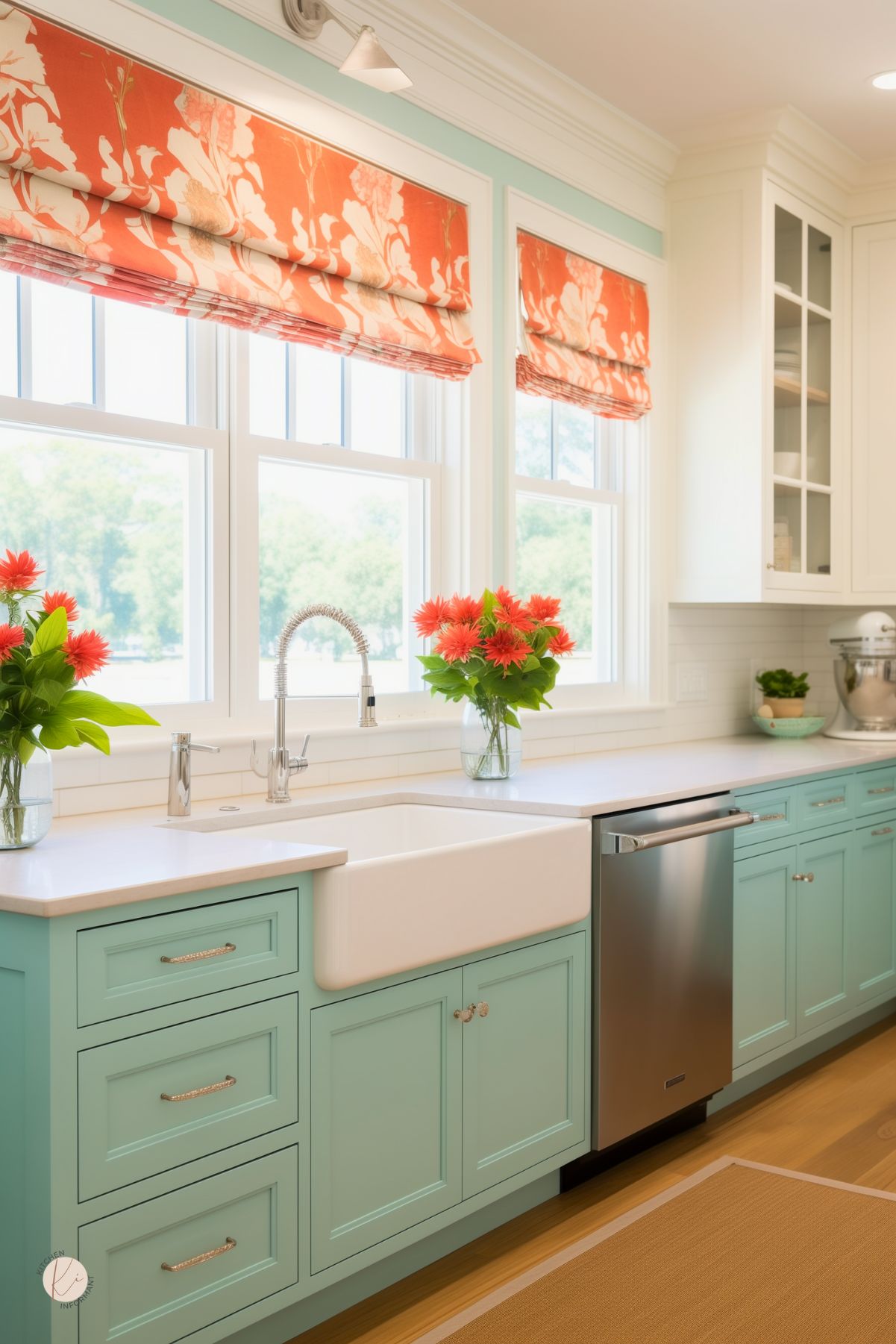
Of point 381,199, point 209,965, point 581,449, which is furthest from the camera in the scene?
point 581,449

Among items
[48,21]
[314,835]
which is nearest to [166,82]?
[48,21]

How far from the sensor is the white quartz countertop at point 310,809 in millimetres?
1838

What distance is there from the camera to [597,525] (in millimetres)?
4191

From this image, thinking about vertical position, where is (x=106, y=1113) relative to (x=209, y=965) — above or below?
below

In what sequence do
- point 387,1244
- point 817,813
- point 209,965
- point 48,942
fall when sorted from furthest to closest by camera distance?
point 817,813
point 387,1244
point 209,965
point 48,942

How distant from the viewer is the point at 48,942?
1.70m

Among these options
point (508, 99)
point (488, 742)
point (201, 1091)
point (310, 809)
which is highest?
point (508, 99)

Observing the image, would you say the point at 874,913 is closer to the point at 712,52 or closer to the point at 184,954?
the point at 712,52

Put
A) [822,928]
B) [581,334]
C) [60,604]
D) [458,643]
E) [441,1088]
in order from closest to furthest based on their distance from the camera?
[60,604] → [441,1088] → [458,643] → [822,928] → [581,334]

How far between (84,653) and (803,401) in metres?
3.04

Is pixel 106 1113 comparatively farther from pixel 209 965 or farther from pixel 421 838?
pixel 421 838

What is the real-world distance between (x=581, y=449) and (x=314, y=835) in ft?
6.16

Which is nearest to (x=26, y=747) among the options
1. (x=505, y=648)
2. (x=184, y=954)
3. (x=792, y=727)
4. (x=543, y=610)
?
(x=184, y=954)

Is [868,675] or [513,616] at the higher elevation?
[513,616]
